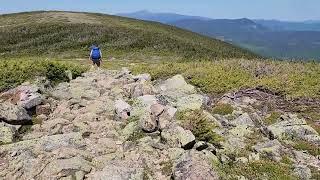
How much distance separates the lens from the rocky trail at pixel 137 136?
51.5 ft

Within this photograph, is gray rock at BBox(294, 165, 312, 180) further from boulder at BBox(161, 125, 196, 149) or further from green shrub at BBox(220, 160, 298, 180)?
boulder at BBox(161, 125, 196, 149)

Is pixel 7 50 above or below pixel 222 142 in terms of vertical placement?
below

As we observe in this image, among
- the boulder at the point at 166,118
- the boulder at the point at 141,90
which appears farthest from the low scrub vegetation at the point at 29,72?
the boulder at the point at 166,118

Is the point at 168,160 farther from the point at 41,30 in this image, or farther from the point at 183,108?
the point at 41,30

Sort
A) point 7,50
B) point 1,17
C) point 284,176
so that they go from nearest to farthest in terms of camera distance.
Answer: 1. point 284,176
2. point 7,50
3. point 1,17

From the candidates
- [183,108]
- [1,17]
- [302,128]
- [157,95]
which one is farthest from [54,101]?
[1,17]

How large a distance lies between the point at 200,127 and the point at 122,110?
409 centimetres

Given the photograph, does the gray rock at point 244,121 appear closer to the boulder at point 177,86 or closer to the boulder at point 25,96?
the boulder at point 177,86

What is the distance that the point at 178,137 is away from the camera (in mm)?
17281

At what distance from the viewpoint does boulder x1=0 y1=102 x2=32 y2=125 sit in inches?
771

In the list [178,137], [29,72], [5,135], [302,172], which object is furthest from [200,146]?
[29,72]

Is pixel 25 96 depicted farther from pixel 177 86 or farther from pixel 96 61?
pixel 96 61

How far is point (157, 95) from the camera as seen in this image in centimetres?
2264

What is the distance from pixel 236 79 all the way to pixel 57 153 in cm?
1558
